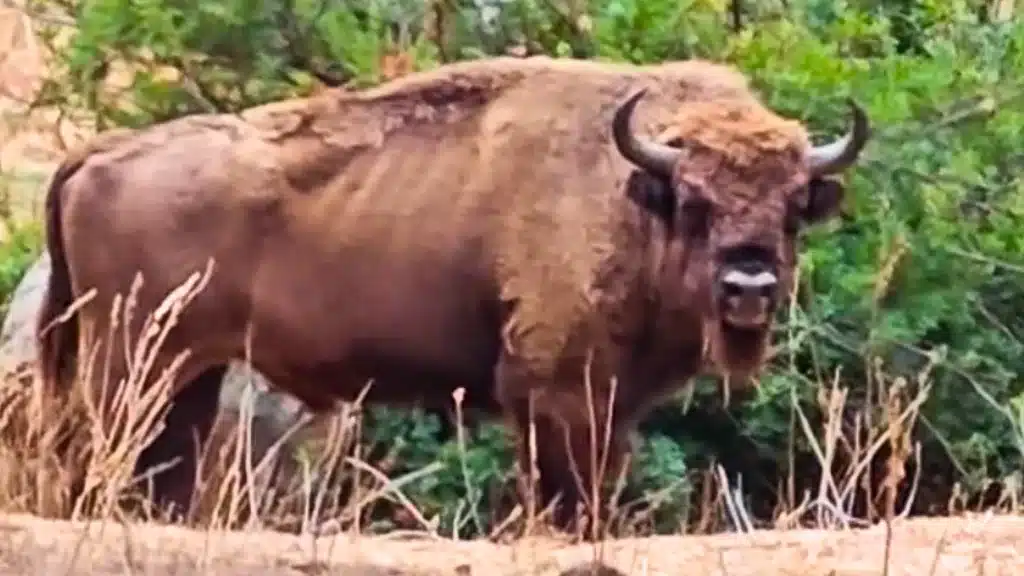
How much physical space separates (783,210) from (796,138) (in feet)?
1.05

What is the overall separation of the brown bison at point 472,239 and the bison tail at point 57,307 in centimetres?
1

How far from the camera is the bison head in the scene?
772 centimetres

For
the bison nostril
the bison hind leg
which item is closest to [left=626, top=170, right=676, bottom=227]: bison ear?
the bison nostril

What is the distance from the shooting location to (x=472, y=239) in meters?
8.44

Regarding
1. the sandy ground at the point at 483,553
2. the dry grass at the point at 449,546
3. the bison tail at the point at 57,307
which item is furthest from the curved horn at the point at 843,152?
the bison tail at the point at 57,307

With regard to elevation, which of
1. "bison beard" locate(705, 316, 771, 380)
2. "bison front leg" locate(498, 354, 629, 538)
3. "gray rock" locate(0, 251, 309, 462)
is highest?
"bison beard" locate(705, 316, 771, 380)

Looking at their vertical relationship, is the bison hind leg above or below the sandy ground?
below

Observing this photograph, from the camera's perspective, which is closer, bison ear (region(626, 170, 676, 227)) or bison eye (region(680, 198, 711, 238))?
bison eye (region(680, 198, 711, 238))

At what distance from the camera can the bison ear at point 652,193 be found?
7.97 metres

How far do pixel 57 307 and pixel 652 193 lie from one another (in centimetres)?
225

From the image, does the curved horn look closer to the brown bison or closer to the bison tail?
the brown bison

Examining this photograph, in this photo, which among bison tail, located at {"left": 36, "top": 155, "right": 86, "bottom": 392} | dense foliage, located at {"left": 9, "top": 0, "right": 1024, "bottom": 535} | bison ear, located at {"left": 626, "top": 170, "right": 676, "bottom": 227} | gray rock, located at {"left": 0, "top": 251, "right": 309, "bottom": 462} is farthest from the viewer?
dense foliage, located at {"left": 9, "top": 0, "right": 1024, "bottom": 535}

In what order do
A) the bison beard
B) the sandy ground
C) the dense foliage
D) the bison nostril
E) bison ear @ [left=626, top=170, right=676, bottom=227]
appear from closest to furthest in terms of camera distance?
the sandy ground
the bison nostril
the bison beard
bison ear @ [left=626, top=170, right=676, bottom=227]
the dense foliage

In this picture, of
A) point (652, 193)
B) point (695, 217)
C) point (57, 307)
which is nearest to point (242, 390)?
point (57, 307)
